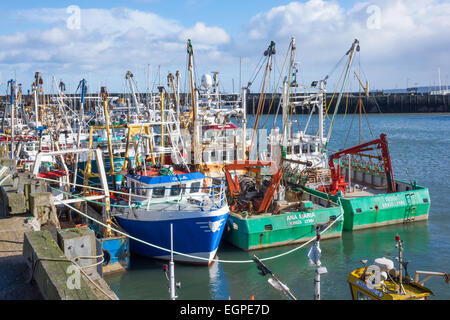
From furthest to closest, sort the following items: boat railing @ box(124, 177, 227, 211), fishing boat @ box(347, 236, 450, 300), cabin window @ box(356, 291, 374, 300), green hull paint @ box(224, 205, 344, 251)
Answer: green hull paint @ box(224, 205, 344, 251) → boat railing @ box(124, 177, 227, 211) → cabin window @ box(356, 291, 374, 300) → fishing boat @ box(347, 236, 450, 300)

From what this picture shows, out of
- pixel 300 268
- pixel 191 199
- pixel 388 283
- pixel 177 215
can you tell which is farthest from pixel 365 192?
pixel 388 283

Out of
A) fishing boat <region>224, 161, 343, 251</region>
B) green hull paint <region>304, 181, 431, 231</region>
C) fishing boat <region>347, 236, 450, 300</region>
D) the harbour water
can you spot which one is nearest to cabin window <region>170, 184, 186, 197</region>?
the harbour water

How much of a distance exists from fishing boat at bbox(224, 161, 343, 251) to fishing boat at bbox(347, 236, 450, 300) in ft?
30.1

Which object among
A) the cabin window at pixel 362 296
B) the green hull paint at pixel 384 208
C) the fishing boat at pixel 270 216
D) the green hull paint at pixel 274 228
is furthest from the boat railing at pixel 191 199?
the cabin window at pixel 362 296

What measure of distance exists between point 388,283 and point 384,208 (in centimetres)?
1422

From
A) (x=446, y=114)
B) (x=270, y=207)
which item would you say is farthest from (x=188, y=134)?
(x=446, y=114)

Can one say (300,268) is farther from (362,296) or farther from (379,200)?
(362,296)

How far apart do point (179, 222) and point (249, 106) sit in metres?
107

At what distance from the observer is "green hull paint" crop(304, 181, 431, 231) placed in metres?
24.2

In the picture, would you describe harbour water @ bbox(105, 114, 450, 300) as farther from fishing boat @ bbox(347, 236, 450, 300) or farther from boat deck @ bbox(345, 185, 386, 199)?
fishing boat @ bbox(347, 236, 450, 300)

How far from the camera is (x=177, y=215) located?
18.9 meters

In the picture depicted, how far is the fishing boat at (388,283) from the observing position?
35.3 ft

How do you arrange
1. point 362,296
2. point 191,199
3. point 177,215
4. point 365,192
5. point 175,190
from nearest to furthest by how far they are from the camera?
point 362,296 → point 177,215 → point 191,199 → point 175,190 → point 365,192
